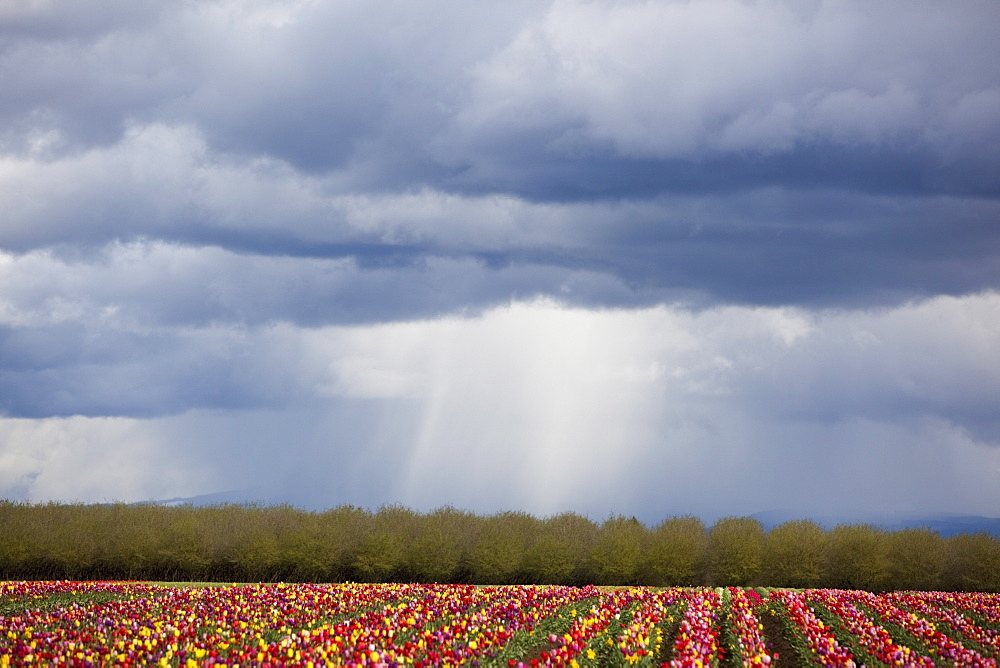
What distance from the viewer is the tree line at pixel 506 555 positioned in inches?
1706

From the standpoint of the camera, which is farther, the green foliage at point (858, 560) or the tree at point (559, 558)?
the tree at point (559, 558)

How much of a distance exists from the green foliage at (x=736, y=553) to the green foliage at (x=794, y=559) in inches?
21.0

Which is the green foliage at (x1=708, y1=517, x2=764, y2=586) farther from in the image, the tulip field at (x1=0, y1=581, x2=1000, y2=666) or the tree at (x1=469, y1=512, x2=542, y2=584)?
the tulip field at (x1=0, y1=581, x2=1000, y2=666)

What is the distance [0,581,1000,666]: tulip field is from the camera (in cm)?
1577

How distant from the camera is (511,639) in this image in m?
17.9

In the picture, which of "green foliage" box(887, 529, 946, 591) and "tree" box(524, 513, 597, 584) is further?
"tree" box(524, 513, 597, 584)

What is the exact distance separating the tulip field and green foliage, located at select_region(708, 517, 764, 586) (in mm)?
15508

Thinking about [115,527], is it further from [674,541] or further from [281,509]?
[674,541]

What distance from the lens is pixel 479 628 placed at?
60.4ft

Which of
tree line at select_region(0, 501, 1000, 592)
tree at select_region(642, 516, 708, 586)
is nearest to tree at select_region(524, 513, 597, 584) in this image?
tree line at select_region(0, 501, 1000, 592)

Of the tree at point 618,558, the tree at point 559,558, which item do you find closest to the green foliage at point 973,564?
the tree at point 618,558

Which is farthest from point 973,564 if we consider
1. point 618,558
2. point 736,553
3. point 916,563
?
point 618,558

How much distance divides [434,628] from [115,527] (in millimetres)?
33022

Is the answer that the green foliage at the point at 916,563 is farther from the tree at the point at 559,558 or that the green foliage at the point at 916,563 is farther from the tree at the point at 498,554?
the tree at the point at 498,554
